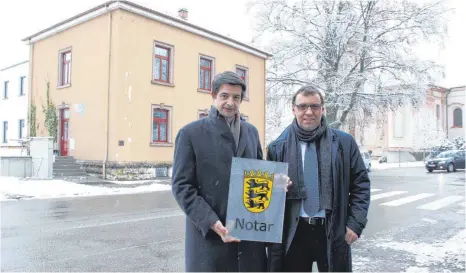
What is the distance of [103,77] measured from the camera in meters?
18.4

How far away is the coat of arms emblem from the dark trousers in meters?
0.37

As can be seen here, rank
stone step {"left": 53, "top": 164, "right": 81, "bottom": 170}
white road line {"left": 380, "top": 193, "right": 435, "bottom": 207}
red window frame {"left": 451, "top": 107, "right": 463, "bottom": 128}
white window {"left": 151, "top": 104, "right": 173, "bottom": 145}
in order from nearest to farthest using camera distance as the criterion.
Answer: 1. white road line {"left": 380, "top": 193, "right": 435, "bottom": 207}
2. stone step {"left": 53, "top": 164, "right": 81, "bottom": 170}
3. white window {"left": 151, "top": 104, "right": 173, "bottom": 145}
4. red window frame {"left": 451, "top": 107, "right": 463, "bottom": 128}

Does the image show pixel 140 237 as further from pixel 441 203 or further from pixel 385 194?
pixel 385 194

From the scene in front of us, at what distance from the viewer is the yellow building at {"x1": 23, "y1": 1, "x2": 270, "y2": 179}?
17938mm

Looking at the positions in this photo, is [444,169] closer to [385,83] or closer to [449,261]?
[385,83]

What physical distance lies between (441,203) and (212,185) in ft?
37.3

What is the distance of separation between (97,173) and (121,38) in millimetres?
6326

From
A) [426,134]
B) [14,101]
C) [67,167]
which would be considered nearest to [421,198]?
[67,167]

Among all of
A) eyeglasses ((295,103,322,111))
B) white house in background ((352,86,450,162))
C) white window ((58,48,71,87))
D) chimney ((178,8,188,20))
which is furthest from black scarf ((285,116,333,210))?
white house in background ((352,86,450,162))

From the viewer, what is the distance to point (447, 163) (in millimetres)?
27453

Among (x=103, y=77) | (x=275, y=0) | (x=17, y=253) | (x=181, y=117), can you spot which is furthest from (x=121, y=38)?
(x=17, y=253)

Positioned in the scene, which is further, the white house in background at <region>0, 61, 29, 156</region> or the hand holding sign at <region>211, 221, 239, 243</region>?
the white house in background at <region>0, 61, 29, 156</region>

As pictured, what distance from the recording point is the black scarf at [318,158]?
2.76m

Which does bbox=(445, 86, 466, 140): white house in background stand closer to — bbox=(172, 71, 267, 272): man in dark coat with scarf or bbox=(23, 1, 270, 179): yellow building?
bbox=(23, 1, 270, 179): yellow building
